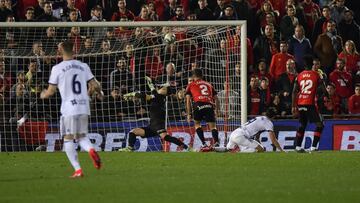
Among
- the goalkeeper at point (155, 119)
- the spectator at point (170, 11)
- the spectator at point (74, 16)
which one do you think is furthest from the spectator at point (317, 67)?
the spectator at point (74, 16)

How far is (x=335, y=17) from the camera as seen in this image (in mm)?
29422

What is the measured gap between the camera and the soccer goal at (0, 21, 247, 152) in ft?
81.6

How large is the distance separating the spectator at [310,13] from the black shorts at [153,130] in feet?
22.0

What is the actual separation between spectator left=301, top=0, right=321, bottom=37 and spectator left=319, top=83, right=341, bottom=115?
2.68 m

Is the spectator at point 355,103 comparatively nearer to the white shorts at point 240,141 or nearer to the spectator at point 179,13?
the white shorts at point 240,141

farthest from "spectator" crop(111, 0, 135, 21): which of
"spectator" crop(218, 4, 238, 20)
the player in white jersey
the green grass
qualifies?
the player in white jersey

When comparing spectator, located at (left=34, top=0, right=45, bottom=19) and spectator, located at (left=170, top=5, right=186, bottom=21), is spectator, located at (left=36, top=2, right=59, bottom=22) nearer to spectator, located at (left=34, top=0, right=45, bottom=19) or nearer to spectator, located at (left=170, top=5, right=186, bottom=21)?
spectator, located at (left=34, top=0, right=45, bottom=19)

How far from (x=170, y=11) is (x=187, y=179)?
12.4 m

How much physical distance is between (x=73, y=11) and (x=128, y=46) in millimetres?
2309

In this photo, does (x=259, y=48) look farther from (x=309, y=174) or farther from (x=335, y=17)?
(x=309, y=174)

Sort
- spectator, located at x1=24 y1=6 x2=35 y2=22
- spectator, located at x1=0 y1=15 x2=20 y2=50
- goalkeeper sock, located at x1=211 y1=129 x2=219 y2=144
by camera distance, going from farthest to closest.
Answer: spectator, located at x1=24 y1=6 x2=35 y2=22, spectator, located at x1=0 y1=15 x2=20 y2=50, goalkeeper sock, located at x1=211 y1=129 x2=219 y2=144

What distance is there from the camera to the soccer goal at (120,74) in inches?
979

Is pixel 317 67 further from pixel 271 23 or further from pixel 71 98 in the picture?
pixel 71 98

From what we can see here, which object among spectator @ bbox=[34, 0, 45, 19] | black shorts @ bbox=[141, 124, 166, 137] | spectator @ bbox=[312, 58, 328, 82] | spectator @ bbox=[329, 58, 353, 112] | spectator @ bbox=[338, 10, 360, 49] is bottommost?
black shorts @ bbox=[141, 124, 166, 137]
